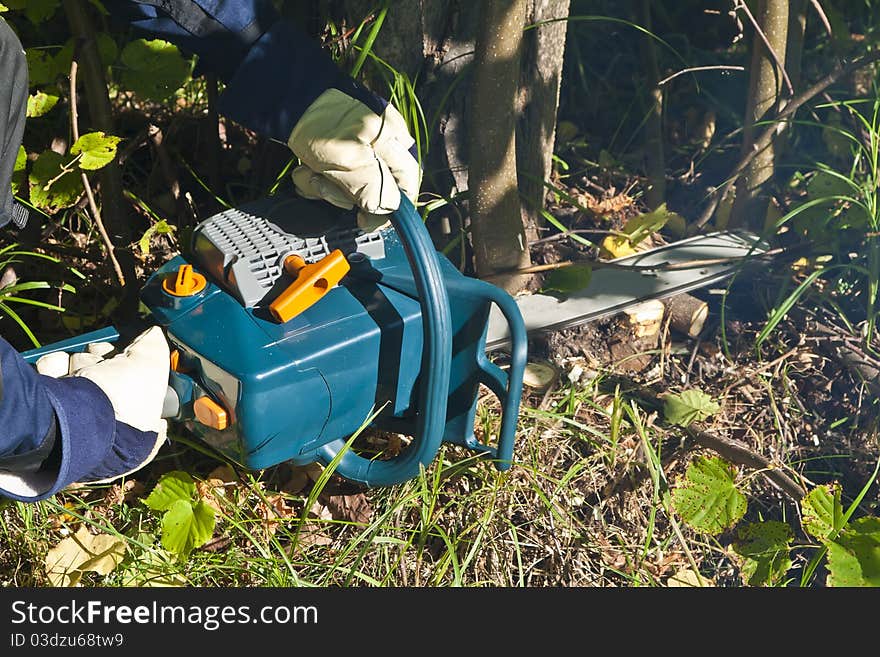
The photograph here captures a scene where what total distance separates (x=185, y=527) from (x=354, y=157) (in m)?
0.76

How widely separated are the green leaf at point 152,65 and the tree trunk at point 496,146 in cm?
65

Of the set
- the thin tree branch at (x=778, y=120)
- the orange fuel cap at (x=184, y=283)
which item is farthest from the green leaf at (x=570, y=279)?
the orange fuel cap at (x=184, y=283)

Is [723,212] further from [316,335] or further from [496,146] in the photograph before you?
[316,335]

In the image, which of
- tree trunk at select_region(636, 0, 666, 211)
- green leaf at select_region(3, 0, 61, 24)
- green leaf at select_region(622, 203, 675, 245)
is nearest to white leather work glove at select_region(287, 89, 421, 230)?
green leaf at select_region(3, 0, 61, 24)

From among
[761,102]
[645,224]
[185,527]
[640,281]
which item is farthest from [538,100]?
[185,527]

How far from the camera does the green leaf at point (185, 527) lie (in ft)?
5.54

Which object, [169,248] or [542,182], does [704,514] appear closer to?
[542,182]

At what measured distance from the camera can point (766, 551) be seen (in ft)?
5.71

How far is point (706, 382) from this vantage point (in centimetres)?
230

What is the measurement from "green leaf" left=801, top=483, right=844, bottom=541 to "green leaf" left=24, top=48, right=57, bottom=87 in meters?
1.72

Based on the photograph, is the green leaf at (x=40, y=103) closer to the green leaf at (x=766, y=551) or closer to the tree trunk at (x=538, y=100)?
the tree trunk at (x=538, y=100)

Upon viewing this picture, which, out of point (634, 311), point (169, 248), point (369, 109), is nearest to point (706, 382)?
point (634, 311)

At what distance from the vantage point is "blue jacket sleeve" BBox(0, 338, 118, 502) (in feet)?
4.66

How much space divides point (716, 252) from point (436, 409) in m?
1.20
